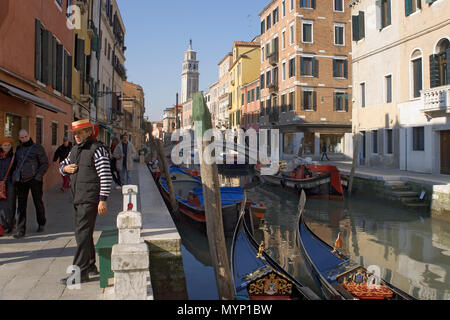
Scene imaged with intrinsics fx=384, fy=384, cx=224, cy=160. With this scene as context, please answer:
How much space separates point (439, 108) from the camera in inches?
491

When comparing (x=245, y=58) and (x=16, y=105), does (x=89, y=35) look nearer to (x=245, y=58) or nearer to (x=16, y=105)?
(x=16, y=105)

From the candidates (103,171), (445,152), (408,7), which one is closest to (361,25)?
(408,7)

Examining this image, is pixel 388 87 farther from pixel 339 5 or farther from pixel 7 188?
pixel 7 188

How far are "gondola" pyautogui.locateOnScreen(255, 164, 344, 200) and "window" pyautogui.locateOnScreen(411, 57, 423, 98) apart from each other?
13.9ft

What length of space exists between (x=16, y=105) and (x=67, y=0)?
547cm

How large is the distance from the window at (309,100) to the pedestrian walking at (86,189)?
2271 centimetres

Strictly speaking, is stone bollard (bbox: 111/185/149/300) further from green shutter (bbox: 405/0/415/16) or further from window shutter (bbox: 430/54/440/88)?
green shutter (bbox: 405/0/415/16)

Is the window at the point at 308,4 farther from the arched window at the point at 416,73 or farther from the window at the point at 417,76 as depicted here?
the window at the point at 417,76

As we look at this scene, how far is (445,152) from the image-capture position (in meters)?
13.1

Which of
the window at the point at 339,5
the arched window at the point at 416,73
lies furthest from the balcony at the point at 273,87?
the arched window at the point at 416,73

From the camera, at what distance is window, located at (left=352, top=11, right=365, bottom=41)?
58.4 ft

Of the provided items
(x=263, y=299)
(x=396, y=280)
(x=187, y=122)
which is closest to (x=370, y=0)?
(x=396, y=280)

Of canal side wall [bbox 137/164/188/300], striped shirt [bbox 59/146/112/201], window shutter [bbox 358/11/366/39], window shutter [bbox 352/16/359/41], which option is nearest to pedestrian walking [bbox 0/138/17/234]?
canal side wall [bbox 137/164/188/300]
